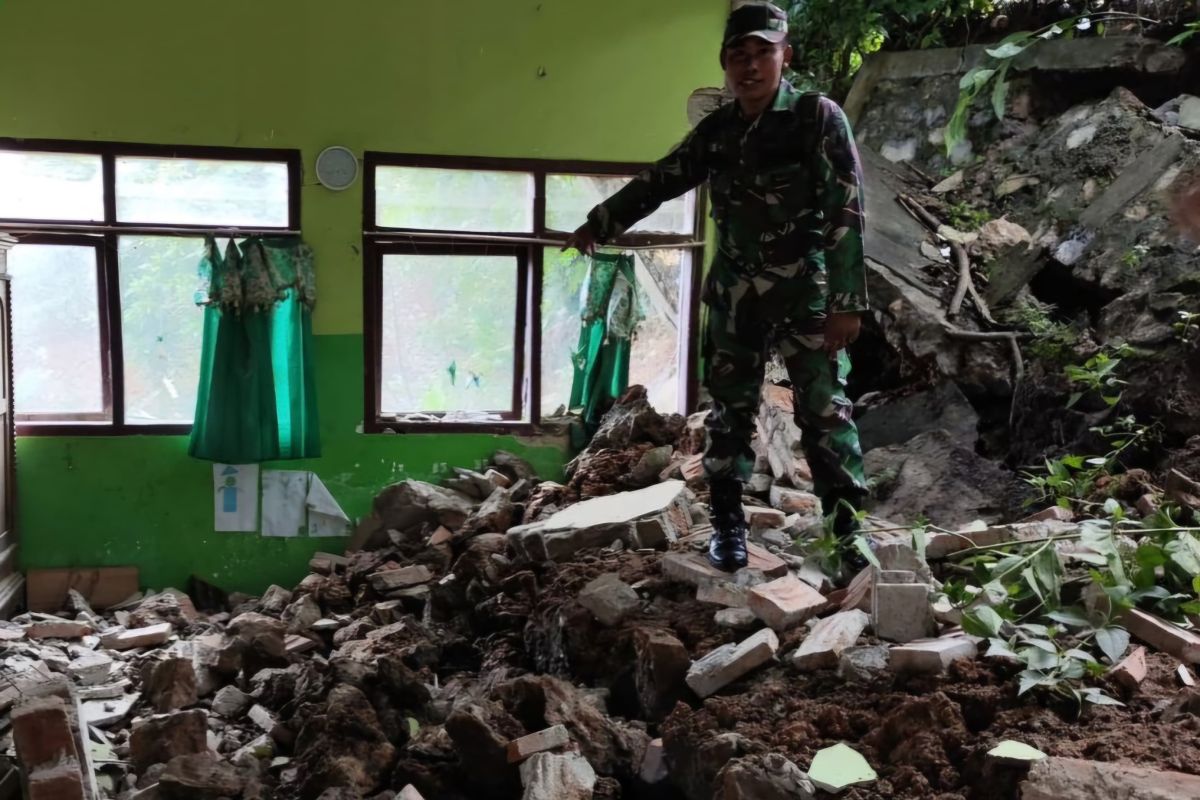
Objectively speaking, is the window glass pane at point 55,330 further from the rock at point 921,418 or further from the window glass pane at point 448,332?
the rock at point 921,418

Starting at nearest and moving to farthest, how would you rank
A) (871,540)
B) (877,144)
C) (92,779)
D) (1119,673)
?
(1119,673)
(92,779)
(871,540)
(877,144)

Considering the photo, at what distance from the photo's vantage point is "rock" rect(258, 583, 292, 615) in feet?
16.5

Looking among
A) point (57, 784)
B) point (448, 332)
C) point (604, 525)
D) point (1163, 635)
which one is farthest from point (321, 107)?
point (1163, 635)

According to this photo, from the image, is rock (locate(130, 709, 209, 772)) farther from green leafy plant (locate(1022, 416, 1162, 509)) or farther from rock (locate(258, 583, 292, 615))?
green leafy plant (locate(1022, 416, 1162, 509))

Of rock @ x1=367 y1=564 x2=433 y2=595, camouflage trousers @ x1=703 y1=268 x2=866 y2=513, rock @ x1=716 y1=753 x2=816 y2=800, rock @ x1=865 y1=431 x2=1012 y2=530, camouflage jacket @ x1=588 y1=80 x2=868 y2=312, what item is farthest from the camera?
rock @ x1=367 y1=564 x2=433 y2=595

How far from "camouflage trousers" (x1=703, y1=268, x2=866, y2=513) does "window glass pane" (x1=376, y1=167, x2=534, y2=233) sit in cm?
239

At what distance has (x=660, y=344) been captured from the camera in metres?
5.72

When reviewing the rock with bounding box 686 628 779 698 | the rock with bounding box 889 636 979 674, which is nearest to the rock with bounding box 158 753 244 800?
the rock with bounding box 686 628 779 698

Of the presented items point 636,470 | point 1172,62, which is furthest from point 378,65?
point 1172,62

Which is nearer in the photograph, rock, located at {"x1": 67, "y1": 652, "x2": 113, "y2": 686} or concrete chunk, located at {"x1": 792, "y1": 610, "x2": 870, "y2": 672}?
concrete chunk, located at {"x1": 792, "y1": 610, "x2": 870, "y2": 672}

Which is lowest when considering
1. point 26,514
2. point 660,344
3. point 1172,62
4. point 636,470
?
point 26,514

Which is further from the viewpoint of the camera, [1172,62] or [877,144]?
[877,144]

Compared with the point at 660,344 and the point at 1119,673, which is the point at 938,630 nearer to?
the point at 1119,673

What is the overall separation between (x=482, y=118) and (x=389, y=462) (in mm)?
2043
